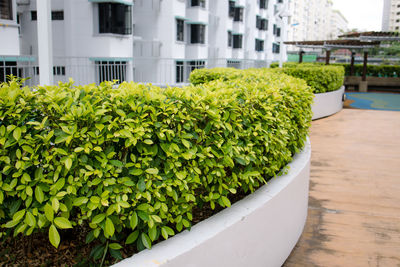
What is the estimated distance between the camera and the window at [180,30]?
93.5 ft

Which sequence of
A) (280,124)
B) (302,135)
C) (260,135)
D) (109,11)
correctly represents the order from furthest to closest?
(109,11) < (302,135) < (280,124) < (260,135)

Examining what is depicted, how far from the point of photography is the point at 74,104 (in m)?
2.65

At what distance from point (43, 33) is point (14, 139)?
237 cm

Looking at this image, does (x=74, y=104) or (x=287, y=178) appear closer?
(x=74, y=104)

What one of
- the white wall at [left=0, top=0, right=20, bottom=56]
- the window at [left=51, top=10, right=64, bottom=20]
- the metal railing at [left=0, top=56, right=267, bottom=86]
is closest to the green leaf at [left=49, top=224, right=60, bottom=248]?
the metal railing at [left=0, top=56, right=267, bottom=86]

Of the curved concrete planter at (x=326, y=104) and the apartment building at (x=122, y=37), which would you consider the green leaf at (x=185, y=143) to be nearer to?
the curved concrete planter at (x=326, y=104)

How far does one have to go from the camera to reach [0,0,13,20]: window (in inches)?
634

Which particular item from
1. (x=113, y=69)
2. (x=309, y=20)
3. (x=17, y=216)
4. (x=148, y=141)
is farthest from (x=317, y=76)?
(x=309, y=20)

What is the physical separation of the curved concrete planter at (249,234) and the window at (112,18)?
19596mm

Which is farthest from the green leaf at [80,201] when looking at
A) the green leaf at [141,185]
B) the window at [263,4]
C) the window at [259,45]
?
the window at [263,4]

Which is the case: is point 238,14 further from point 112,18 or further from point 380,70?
point 112,18

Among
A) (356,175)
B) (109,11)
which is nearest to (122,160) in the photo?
(356,175)

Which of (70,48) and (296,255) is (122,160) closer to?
(296,255)

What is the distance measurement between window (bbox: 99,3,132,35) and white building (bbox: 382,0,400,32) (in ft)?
435
